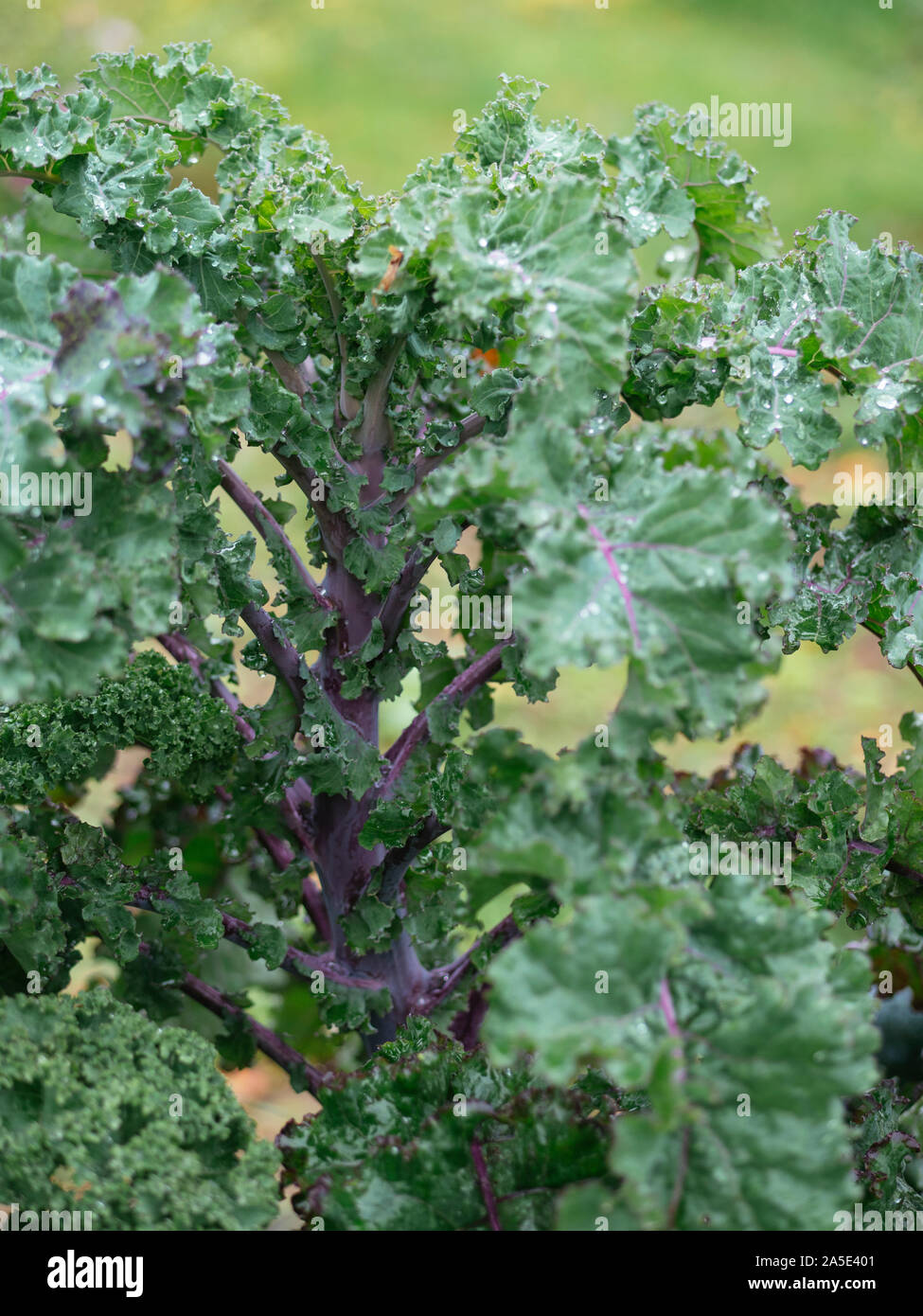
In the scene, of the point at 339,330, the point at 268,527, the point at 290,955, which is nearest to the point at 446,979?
the point at 290,955

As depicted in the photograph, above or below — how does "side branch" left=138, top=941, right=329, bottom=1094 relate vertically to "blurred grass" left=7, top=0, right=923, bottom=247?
below

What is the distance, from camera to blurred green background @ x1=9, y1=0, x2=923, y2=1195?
438 cm

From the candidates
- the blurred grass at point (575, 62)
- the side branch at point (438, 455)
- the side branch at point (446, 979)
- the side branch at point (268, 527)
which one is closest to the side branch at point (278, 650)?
the side branch at point (268, 527)

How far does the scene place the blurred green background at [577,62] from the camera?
4375 millimetres

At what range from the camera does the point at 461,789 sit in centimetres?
106

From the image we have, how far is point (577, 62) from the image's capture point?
4828 millimetres

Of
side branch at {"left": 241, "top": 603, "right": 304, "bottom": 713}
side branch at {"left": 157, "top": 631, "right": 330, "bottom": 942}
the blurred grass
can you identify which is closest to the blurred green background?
the blurred grass

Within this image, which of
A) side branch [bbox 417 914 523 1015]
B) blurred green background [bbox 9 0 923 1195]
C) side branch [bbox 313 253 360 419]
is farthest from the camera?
blurred green background [bbox 9 0 923 1195]

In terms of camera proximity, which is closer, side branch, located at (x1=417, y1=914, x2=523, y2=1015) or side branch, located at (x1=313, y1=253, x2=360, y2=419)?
side branch, located at (x1=313, y1=253, x2=360, y2=419)

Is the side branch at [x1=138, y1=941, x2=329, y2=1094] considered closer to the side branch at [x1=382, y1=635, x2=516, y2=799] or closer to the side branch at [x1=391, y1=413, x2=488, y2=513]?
the side branch at [x1=382, y1=635, x2=516, y2=799]

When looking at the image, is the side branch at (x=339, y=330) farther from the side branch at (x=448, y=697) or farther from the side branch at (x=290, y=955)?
the side branch at (x=290, y=955)

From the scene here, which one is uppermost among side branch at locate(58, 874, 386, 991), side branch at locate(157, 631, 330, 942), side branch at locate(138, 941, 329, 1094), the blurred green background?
the blurred green background
